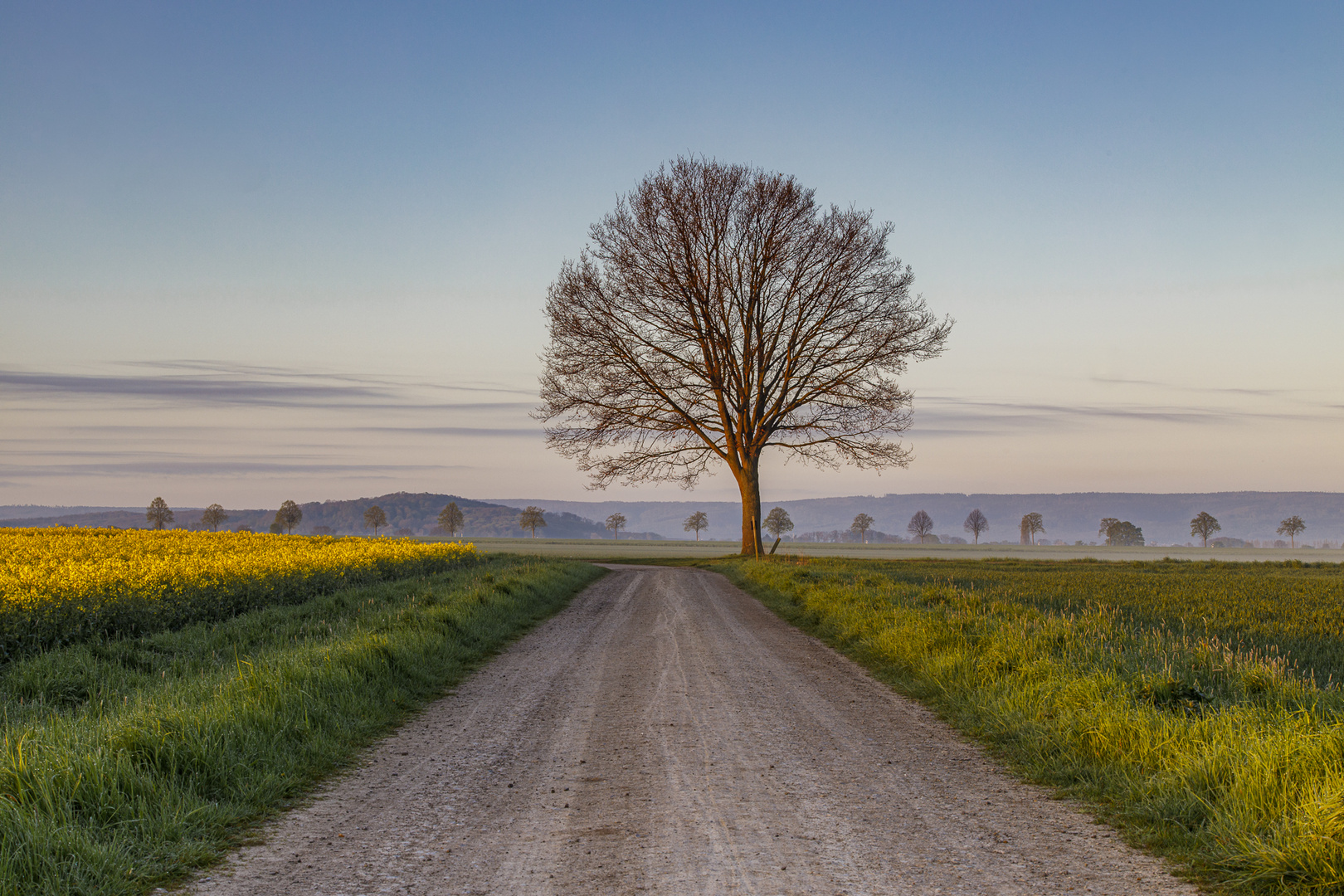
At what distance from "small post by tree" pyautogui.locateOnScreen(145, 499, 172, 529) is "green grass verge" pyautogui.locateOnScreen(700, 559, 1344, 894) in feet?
→ 401

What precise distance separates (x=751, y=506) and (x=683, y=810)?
30.5 m

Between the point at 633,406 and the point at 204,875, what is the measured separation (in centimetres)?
2959

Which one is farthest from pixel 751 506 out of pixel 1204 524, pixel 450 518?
pixel 1204 524

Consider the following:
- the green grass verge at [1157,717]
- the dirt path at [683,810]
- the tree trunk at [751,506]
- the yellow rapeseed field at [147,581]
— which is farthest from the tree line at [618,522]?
the dirt path at [683,810]

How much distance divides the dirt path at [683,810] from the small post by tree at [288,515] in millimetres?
120216

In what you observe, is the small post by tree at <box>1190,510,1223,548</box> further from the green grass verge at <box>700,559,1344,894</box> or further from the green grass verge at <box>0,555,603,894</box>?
the green grass verge at <box>0,555,603,894</box>

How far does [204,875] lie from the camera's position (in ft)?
14.4

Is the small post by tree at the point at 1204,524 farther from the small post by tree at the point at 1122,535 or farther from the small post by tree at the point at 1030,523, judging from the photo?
the small post by tree at the point at 1030,523

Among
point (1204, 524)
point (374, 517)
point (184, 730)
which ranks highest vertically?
point (184, 730)

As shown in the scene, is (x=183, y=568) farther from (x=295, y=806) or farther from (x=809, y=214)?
(x=809, y=214)

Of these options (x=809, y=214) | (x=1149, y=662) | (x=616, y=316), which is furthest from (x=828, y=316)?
(x=1149, y=662)

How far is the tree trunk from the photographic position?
35.0 m

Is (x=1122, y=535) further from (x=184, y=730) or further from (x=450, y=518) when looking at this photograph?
(x=184, y=730)

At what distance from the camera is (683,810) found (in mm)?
5301
